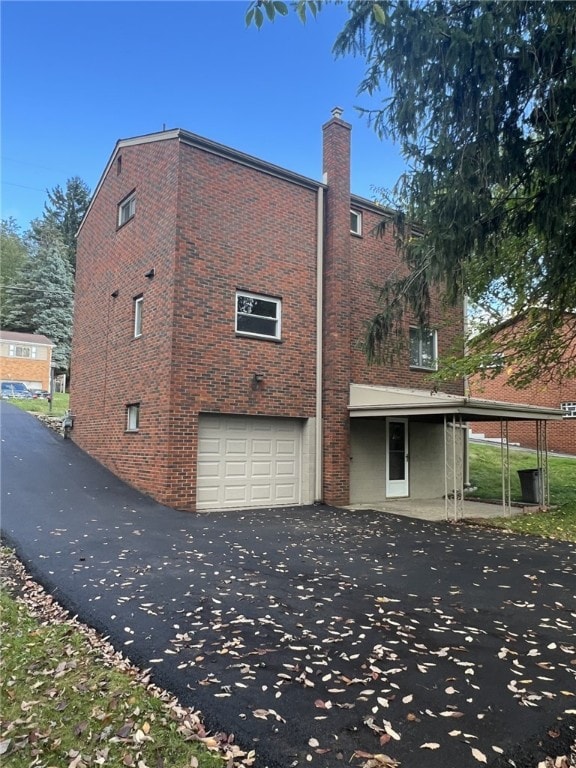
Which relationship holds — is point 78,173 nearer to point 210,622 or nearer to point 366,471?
point 366,471

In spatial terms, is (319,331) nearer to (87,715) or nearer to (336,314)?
(336,314)

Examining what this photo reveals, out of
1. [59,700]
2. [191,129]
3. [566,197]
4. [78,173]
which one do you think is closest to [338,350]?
[191,129]

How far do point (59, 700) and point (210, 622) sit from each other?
1.48 metres

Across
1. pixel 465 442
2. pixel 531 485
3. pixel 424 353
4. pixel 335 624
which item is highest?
pixel 424 353

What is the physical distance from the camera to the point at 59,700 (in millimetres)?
3137

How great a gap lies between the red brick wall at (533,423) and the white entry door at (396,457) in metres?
7.05

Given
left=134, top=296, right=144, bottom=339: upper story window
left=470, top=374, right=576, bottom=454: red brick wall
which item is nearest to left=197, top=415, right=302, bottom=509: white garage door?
left=134, top=296, right=144, bottom=339: upper story window

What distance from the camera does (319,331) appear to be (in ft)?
40.9

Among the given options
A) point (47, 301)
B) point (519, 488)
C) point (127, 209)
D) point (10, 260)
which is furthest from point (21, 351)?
point (519, 488)

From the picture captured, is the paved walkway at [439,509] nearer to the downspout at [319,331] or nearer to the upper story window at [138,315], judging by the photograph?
the downspout at [319,331]

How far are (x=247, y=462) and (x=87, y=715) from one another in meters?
8.49

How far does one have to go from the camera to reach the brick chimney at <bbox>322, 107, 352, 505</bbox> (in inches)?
479

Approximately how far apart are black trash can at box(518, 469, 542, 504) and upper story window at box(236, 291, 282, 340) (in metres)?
7.22

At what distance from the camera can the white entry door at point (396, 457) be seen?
13461 millimetres
